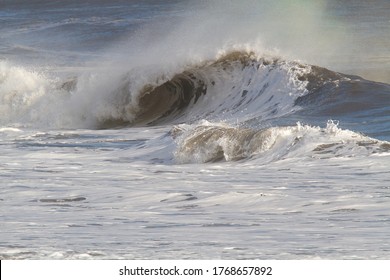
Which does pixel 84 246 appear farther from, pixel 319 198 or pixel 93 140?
pixel 93 140

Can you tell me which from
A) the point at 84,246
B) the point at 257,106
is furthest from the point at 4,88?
the point at 84,246

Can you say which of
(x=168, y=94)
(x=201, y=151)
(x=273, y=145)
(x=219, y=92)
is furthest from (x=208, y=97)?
(x=273, y=145)

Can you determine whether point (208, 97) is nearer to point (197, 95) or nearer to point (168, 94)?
point (197, 95)

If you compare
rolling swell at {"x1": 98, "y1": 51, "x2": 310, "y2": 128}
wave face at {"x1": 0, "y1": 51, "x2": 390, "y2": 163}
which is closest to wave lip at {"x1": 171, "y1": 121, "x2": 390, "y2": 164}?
wave face at {"x1": 0, "y1": 51, "x2": 390, "y2": 163}

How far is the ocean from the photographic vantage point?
765 centimetres

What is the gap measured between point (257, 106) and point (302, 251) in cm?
1204

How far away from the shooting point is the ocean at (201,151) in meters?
7.65

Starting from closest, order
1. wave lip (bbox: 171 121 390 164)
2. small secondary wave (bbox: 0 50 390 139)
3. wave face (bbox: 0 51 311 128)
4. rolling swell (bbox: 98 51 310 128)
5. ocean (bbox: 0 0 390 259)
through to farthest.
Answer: ocean (bbox: 0 0 390 259) → wave lip (bbox: 171 121 390 164) → small secondary wave (bbox: 0 50 390 139) → rolling swell (bbox: 98 51 310 128) → wave face (bbox: 0 51 311 128)

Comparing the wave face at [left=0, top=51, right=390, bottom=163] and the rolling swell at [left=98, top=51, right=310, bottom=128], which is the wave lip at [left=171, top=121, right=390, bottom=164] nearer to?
the wave face at [left=0, top=51, right=390, bottom=163]

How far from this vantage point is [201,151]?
41.7 ft

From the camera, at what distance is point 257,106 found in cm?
1894
